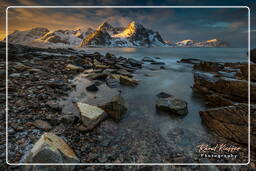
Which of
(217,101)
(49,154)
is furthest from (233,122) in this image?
(49,154)

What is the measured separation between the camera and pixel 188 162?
2.72 meters

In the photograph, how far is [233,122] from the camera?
3.36 meters

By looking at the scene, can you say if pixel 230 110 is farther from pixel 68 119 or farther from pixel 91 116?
pixel 68 119

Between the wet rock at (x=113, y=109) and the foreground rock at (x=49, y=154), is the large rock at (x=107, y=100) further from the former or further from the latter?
the foreground rock at (x=49, y=154)

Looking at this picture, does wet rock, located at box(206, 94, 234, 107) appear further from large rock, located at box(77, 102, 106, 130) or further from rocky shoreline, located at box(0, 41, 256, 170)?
large rock, located at box(77, 102, 106, 130)

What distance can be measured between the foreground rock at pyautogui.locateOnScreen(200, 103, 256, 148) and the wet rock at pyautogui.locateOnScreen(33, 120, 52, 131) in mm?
4914

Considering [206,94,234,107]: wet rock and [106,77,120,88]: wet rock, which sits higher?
[106,77,120,88]: wet rock

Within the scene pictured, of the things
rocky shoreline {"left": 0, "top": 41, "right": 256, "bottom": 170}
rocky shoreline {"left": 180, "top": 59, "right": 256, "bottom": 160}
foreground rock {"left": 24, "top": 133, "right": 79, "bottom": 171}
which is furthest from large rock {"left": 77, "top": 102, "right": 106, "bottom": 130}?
rocky shoreline {"left": 180, "top": 59, "right": 256, "bottom": 160}

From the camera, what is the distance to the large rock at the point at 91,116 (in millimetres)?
3459

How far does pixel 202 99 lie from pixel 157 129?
3750 mm

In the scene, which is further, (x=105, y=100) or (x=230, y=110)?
(x=105, y=100)

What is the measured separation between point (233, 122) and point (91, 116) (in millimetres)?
4163

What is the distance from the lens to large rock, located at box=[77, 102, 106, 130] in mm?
3459

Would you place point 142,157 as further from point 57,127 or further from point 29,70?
point 29,70
